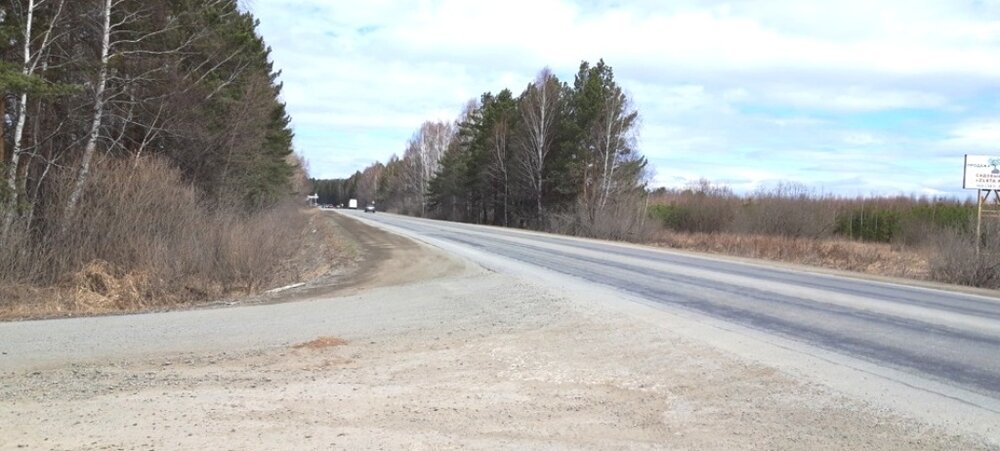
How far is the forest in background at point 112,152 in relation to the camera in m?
14.4

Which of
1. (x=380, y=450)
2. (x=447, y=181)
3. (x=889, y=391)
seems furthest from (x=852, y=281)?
(x=447, y=181)

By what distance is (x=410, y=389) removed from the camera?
6.63 meters

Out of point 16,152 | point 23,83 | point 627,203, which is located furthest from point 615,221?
point 23,83

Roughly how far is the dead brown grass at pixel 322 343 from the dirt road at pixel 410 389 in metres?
0.04

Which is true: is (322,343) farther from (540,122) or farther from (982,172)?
(540,122)

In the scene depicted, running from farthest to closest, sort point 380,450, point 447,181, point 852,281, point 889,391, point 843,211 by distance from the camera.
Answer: point 447,181, point 843,211, point 852,281, point 889,391, point 380,450

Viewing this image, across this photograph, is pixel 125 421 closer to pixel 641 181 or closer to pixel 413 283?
pixel 413 283

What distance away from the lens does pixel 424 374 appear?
7.26 m

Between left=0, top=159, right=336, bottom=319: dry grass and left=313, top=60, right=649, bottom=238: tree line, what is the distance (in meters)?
Answer: 29.2

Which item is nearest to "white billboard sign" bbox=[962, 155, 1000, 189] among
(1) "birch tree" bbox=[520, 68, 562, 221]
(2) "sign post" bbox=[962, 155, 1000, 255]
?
(2) "sign post" bbox=[962, 155, 1000, 255]

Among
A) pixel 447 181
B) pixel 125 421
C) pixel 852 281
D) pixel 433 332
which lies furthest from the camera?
pixel 447 181

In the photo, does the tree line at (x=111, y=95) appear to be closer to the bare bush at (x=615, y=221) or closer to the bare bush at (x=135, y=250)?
the bare bush at (x=135, y=250)

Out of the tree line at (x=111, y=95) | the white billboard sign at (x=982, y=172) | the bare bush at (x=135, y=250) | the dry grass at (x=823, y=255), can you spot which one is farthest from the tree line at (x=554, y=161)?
the bare bush at (x=135, y=250)

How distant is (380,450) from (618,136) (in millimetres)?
46083
